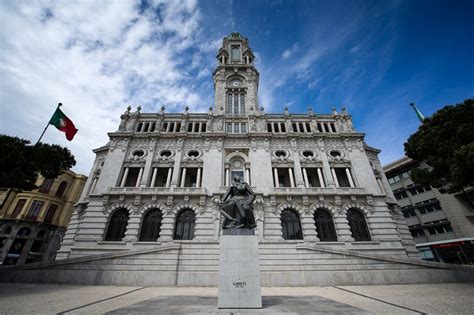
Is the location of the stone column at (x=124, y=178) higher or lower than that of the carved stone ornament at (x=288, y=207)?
higher

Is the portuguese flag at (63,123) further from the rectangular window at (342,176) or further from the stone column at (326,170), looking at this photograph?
the rectangular window at (342,176)

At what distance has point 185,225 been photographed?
68.3ft

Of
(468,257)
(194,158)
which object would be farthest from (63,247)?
(468,257)

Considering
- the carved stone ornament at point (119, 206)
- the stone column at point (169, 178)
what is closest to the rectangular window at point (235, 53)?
the stone column at point (169, 178)

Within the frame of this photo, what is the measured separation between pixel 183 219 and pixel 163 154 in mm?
9504

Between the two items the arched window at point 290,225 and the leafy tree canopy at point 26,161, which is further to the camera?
the arched window at point 290,225

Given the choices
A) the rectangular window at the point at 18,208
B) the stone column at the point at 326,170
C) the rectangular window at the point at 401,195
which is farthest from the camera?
the rectangular window at the point at 401,195

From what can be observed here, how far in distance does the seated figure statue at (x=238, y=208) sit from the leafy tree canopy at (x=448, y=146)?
13368 millimetres

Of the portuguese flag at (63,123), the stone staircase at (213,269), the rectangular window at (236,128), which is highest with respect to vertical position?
the rectangular window at (236,128)

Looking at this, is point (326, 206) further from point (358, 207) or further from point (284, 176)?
point (284, 176)

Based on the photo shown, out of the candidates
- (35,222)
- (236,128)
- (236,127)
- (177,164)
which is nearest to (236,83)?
(236,127)

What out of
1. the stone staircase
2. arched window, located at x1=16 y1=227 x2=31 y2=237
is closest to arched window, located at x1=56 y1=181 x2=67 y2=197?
arched window, located at x1=16 y1=227 x2=31 y2=237

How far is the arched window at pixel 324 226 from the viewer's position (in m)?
20.5

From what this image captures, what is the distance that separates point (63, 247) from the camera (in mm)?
20609
